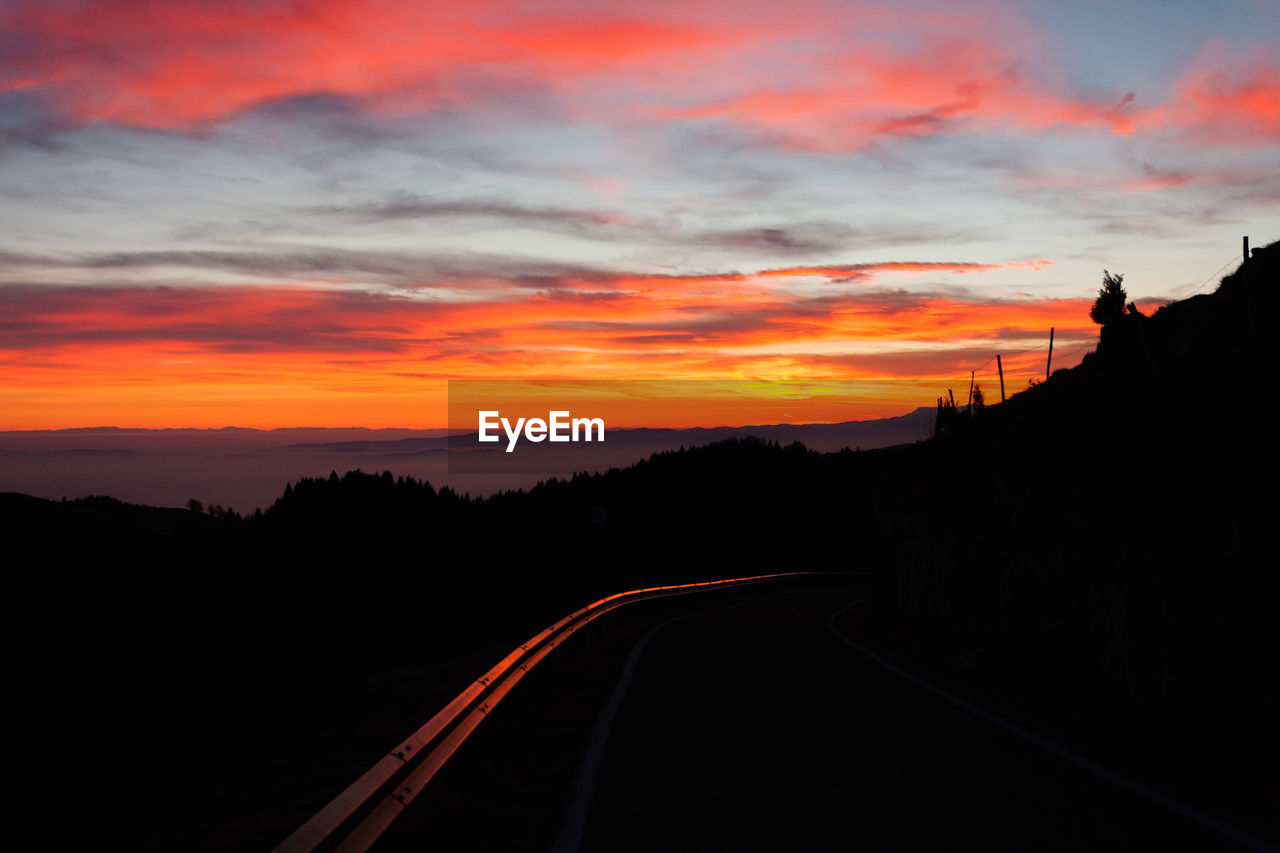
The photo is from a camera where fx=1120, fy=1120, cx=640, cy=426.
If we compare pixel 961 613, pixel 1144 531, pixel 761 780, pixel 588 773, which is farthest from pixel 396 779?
pixel 961 613

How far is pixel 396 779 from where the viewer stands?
21.0 ft

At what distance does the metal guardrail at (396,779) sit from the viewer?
4.95m

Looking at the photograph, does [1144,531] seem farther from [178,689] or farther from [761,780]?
[178,689]

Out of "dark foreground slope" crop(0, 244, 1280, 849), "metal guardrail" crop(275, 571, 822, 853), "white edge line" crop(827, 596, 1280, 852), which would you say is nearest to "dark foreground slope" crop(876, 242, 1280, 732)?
"dark foreground slope" crop(0, 244, 1280, 849)

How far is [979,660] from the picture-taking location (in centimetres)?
1898

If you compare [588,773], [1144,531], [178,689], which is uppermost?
[1144,531]

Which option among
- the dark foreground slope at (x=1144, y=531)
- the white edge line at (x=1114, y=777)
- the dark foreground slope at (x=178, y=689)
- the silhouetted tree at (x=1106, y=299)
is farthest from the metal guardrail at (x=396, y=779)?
the silhouetted tree at (x=1106, y=299)

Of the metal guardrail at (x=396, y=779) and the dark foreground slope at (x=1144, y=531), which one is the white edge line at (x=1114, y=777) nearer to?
the dark foreground slope at (x=1144, y=531)

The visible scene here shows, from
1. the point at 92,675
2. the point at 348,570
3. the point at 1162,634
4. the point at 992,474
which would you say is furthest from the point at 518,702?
the point at 348,570

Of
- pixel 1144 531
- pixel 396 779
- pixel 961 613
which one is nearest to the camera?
pixel 396 779

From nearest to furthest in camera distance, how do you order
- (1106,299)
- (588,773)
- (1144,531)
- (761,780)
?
(761,780) < (588,773) < (1144,531) < (1106,299)

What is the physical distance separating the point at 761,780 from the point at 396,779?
151 inches

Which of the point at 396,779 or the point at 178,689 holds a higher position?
the point at 396,779

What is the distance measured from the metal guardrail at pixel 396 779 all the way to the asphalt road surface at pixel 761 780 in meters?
0.17
